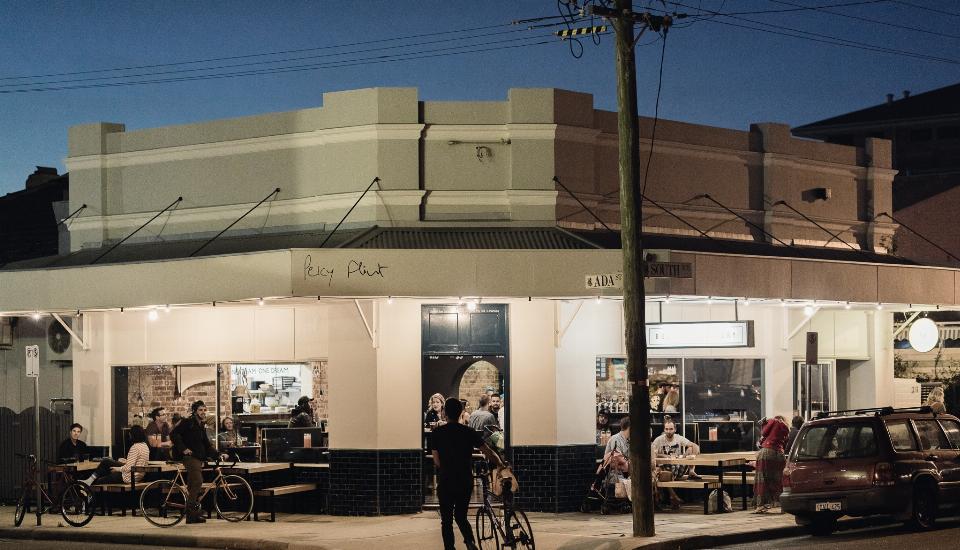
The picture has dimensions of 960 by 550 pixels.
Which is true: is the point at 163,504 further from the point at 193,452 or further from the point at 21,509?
the point at 21,509

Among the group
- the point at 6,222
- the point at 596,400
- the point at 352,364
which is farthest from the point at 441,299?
the point at 6,222

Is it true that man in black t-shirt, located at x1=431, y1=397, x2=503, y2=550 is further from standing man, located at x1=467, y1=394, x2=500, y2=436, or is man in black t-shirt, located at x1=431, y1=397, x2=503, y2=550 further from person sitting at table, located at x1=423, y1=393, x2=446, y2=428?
person sitting at table, located at x1=423, y1=393, x2=446, y2=428

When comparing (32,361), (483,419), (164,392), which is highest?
(32,361)

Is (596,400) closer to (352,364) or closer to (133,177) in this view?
(352,364)

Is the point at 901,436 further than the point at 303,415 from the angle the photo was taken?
No

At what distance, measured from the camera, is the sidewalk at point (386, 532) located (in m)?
16.8

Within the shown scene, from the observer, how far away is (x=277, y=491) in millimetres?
19984

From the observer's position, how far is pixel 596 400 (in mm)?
21344

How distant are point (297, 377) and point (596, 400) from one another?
4925mm

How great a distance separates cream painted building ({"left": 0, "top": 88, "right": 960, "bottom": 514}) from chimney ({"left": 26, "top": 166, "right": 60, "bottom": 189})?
18782 millimetres

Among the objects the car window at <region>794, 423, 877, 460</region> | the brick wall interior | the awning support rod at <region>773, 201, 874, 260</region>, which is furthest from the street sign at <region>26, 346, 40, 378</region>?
the awning support rod at <region>773, 201, 874, 260</region>

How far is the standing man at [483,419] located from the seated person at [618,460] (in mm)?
1868

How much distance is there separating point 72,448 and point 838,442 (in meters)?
12.8

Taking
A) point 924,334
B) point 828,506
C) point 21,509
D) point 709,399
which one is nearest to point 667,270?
point 828,506
